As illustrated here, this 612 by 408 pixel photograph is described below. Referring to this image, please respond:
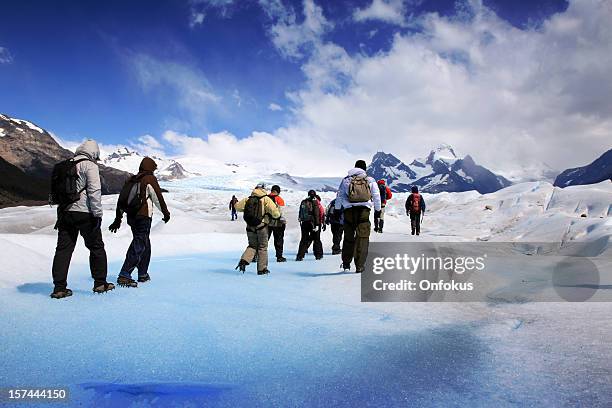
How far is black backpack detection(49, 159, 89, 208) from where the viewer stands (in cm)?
499

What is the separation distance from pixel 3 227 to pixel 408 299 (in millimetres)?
19729

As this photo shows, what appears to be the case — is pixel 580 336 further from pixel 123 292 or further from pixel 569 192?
pixel 569 192

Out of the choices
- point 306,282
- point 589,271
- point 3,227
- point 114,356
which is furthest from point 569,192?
point 3,227

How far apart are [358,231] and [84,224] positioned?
4.28 meters

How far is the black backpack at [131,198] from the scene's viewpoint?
6145 millimetres

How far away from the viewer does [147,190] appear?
6.29 meters

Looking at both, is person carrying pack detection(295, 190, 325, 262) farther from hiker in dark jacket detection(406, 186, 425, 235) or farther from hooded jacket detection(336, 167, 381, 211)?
hiker in dark jacket detection(406, 186, 425, 235)

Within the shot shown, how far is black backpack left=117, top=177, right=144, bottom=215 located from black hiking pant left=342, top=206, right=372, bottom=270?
11.6 ft

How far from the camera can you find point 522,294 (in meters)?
4.92

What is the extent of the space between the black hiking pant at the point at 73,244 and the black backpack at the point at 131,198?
835 mm

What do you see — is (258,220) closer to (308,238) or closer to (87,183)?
(308,238)

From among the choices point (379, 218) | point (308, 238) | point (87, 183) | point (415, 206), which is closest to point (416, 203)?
point (415, 206)

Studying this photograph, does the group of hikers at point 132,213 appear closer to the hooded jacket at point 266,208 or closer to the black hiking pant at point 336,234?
the hooded jacket at point 266,208

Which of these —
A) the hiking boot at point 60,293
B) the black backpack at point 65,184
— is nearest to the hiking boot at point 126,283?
the hiking boot at point 60,293
